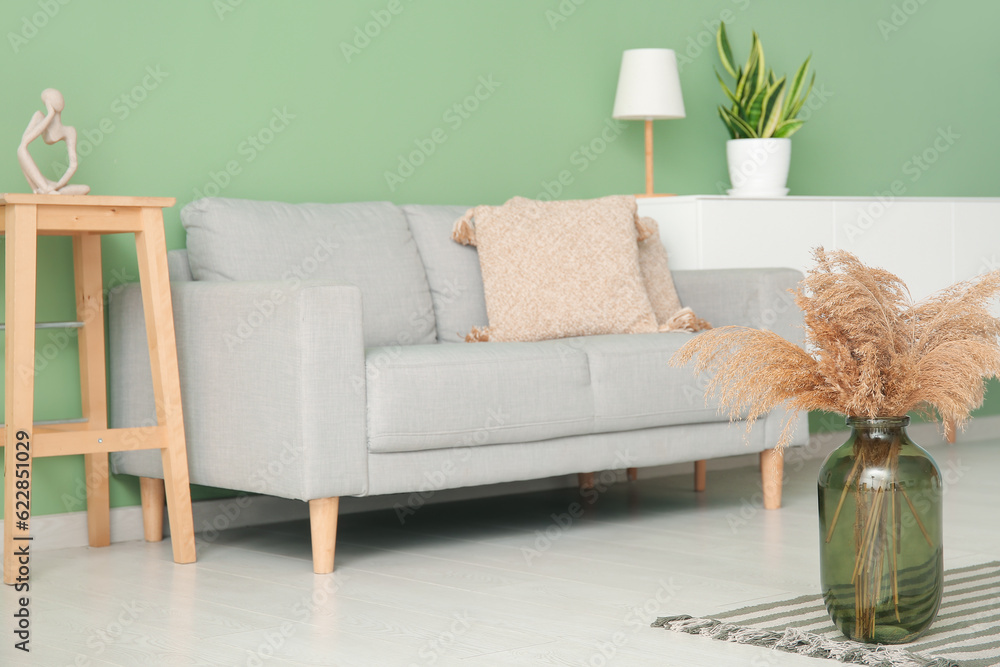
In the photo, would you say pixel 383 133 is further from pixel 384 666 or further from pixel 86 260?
pixel 384 666

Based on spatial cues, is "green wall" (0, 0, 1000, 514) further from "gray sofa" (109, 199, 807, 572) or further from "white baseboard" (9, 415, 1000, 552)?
"gray sofa" (109, 199, 807, 572)

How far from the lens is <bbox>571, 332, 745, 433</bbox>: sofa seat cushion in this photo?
2928 millimetres

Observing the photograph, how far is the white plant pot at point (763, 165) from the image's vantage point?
161 inches

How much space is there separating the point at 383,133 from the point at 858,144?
2.12 m

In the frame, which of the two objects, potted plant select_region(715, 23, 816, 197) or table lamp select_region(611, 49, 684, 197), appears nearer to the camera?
table lamp select_region(611, 49, 684, 197)

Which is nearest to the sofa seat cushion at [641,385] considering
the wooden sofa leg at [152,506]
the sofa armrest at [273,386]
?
the sofa armrest at [273,386]

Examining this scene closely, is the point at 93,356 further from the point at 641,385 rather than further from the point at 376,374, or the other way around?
the point at 641,385

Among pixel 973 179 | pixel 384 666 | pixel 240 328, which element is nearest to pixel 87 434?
pixel 240 328

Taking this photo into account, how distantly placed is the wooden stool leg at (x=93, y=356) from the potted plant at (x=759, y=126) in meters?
2.18

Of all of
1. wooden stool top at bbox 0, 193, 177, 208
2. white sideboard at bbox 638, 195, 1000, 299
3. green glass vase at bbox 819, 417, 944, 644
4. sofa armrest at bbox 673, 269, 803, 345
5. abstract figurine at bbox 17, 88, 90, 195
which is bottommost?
green glass vase at bbox 819, 417, 944, 644

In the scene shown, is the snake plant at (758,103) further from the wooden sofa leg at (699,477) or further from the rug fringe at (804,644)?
the rug fringe at (804,644)

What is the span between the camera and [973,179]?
201 inches

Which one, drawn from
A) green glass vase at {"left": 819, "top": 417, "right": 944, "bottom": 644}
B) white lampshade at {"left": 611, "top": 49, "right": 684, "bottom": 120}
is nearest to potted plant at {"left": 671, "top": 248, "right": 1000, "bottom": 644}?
green glass vase at {"left": 819, "top": 417, "right": 944, "bottom": 644}

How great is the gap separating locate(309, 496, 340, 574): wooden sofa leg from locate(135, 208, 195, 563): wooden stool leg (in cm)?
34
